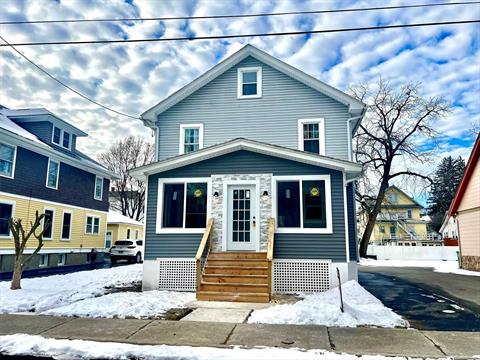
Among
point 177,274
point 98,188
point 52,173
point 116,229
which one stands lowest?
point 177,274

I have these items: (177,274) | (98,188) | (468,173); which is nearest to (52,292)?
(177,274)

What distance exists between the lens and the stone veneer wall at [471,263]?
54.2 feet

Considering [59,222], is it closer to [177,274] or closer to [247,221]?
[177,274]

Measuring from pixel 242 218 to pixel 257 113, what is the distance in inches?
192

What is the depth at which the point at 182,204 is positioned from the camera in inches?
405

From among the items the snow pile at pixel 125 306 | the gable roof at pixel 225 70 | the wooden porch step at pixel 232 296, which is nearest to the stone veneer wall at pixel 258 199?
the wooden porch step at pixel 232 296

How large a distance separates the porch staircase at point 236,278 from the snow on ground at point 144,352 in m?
3.52

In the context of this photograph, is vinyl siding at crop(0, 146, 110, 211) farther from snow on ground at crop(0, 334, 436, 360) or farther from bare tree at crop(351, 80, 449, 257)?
bare tree at crop(351, 80, 449, 257)

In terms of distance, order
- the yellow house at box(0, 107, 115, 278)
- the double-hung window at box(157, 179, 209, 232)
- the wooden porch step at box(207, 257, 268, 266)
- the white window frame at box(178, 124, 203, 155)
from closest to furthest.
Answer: the wooden porch step at box(207, 257, 268, 266)
the double-hung window at box(157, 179, 209, 232)
the white window frame at box(178, 124, 203, 155)
the yellow house at box(0, 107, 115, 278)

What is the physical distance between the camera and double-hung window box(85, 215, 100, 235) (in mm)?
20078

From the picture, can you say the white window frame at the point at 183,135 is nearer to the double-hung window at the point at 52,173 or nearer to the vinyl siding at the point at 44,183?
the vinyl siding at the point at 44,183

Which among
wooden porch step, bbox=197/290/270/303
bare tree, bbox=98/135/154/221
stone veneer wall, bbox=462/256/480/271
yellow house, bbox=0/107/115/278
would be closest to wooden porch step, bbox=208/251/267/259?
wooden porch step, bbox=197/290/270/303

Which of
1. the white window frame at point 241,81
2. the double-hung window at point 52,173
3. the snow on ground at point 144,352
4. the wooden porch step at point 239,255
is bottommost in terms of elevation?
the snow on ground at point 144,352

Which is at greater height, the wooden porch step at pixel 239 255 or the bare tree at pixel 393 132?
the bare tree at pixel 393 132
